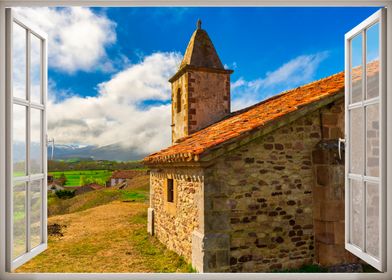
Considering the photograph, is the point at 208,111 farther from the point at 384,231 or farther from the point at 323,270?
the point at 384,231

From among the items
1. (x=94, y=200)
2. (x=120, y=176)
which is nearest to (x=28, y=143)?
(x=94, y=200)

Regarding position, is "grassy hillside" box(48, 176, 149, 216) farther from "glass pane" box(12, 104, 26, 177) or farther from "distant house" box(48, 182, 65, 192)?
"glass pane" box(12, 104, 26, 177)

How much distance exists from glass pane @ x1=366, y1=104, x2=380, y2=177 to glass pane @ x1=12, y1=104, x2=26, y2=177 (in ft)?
9.22

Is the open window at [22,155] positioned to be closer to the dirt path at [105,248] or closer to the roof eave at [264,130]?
the roof eave at [264,130]

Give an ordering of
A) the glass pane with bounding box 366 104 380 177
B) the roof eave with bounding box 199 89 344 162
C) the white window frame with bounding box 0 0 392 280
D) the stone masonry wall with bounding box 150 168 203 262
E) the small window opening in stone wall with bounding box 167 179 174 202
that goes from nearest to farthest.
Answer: the white window frame with bounding box 0 0 392 280
the glass pane with bounding box 366 104 380 177
the roof eave with bounding box 199 89 344 162
the stone masonry wall with bounding box 150 168 203 262
the small window opening in stone wall with bounding box 167 179 174 202

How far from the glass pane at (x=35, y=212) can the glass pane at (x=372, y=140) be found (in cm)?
277

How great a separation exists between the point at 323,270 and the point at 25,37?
6.37 m

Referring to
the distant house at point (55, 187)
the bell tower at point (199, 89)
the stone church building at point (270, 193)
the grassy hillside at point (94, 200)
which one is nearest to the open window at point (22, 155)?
the stone church building at point (270, 193)

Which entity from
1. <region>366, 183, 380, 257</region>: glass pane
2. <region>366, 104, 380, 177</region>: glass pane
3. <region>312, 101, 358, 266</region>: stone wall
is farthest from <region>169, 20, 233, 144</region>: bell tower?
<region>366, 183, 380, 257</region>: glass pane

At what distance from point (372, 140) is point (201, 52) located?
10.7m

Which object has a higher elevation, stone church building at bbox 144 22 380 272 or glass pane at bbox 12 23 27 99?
glass pane at bbox 12 23 27 99

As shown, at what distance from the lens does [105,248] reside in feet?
30.6

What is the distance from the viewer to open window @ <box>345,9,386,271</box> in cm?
254

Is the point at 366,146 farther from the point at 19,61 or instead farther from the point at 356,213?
the point at 19,61
